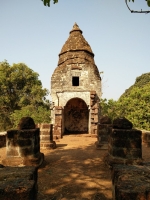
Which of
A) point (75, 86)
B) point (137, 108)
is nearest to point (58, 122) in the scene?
point (75, 86)

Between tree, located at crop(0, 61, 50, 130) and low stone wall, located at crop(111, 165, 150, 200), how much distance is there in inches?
815

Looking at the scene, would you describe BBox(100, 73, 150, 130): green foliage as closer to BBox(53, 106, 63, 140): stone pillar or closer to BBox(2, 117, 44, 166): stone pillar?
BBox(53, 106, 63, 140): stone pillar

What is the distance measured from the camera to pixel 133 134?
5070 mm

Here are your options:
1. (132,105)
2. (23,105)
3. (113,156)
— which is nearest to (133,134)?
(113,156)

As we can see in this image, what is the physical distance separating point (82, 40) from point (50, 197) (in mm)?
12535

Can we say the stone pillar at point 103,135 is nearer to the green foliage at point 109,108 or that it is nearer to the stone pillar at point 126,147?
the stone pillar at point 126,147

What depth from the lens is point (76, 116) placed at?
1433 cm

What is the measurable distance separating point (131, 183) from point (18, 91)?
977 inches

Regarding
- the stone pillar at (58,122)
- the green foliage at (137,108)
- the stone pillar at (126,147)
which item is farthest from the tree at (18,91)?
the stone pillar at (126,147)

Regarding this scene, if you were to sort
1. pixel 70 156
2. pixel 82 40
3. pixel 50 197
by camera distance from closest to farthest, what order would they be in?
pixel 50 197, pixel 70 156, pixel 82 40

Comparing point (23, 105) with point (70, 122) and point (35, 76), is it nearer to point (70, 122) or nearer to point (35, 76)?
point (35, 76)

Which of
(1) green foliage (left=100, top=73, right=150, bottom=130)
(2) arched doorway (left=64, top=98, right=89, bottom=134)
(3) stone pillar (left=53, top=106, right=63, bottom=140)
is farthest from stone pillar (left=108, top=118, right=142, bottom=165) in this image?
(1) green foliage (left=100, top=73, right=150, bottom=130)

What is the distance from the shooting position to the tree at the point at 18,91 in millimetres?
23750

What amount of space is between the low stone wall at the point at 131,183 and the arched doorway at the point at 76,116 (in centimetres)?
1159
